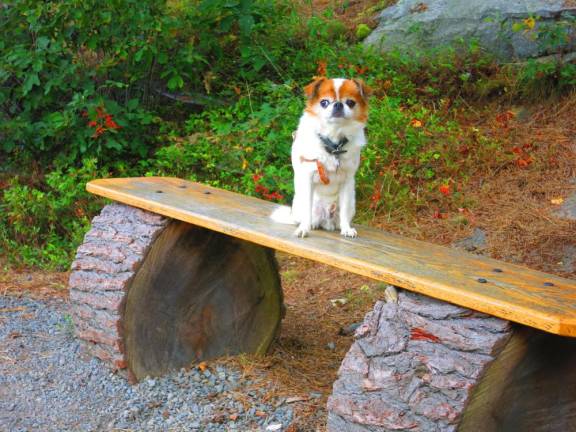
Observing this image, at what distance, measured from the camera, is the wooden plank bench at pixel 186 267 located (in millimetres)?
3430

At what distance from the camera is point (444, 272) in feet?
9.52

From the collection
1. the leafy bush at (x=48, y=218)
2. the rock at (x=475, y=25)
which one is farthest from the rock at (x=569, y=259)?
the leafy bush at (x=48, y=218)

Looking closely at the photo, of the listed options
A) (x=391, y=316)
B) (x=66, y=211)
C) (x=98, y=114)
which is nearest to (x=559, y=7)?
(x=98, y=114)

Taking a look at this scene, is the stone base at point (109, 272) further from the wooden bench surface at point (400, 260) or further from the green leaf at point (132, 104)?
the green leaf at point (132, 104)

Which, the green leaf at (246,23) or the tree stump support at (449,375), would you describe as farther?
the green leaf at (246,23)

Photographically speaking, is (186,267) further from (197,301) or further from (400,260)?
(400,260)

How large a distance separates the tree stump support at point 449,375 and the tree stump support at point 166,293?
1.51 metres

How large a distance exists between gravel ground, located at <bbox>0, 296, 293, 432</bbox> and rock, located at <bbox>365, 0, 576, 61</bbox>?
4755 millimetres

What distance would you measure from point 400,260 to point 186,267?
1.59 m

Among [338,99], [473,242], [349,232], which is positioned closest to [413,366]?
[349,232]

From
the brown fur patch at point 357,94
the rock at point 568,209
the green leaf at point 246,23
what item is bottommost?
the rock at point 568,209

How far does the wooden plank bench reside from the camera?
135 inches

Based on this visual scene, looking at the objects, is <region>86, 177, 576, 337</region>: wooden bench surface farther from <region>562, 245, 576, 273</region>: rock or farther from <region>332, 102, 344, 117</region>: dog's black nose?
<region>562, 245, 576, 273</region>: rock

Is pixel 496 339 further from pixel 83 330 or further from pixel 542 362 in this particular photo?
pixel 83 330
